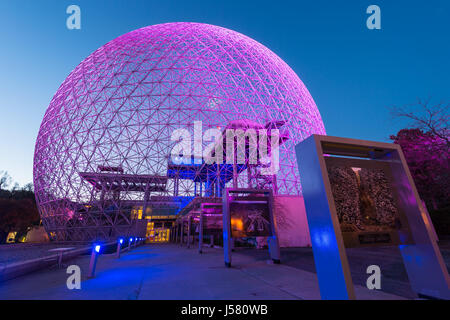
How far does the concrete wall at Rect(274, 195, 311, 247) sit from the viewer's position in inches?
672

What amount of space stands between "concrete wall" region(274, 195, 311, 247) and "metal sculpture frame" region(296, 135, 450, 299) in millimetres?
13820

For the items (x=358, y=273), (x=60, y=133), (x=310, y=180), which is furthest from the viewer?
(x=60, y=133)

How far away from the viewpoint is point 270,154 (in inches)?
928

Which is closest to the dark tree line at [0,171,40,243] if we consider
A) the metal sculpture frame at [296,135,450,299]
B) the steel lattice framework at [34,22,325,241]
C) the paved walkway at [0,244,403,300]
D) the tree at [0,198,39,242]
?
the tree at [0,198,39,242]

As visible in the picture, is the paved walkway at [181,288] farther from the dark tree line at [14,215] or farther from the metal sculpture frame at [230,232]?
the dark tree line at [14,215]

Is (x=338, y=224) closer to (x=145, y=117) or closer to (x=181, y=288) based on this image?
(x=181, y=288)

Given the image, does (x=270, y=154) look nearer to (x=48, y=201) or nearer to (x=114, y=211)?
(x=114, y=211)

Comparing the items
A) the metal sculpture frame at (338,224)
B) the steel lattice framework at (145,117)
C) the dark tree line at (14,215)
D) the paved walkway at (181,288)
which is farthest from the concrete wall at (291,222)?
the dark tree line at (14,215)

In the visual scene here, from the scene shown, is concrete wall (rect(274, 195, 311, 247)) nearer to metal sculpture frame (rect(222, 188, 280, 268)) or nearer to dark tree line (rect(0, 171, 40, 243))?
metal sculpture frame (rect(222, 188, 280, 268))

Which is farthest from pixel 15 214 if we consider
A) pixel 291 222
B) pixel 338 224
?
pixel 338 224

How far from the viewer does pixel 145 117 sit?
74.4ft

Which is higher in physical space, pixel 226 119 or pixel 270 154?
pixel 226 119
